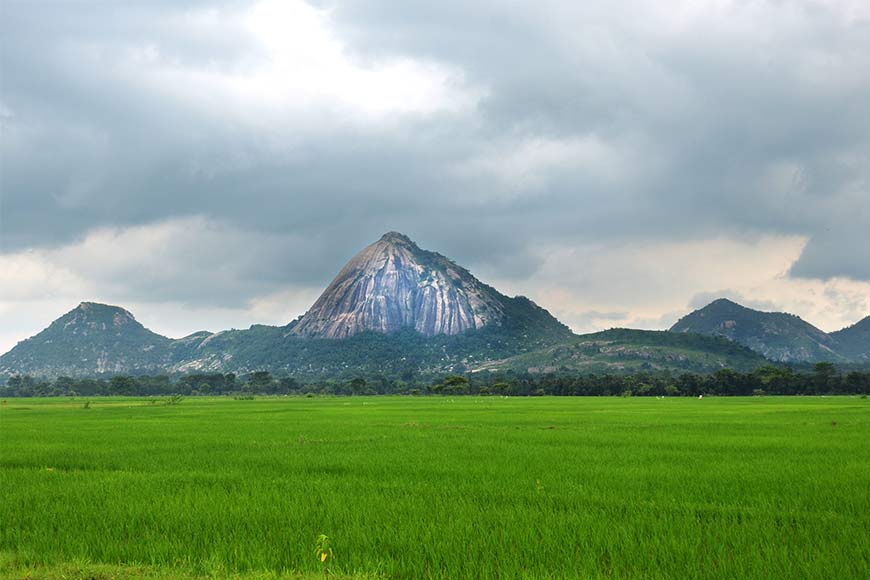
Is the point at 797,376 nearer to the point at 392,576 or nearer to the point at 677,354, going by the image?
the point at 677,354

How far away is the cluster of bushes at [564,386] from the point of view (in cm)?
10031

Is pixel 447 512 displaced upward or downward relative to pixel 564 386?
upward

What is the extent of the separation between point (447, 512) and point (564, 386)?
10645cm

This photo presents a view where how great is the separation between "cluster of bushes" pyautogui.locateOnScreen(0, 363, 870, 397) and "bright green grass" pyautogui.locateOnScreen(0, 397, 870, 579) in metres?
90.9

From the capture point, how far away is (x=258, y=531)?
29.0 ft

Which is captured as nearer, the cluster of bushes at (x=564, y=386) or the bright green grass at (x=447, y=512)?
the bright green grass at (x=447, y=512)

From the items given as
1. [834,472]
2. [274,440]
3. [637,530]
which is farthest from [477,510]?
[274,440]

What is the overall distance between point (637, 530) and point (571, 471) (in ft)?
17.1

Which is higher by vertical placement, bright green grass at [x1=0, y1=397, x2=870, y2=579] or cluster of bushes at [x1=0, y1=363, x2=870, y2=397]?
bright green grass at [x1=0, y1=397, x2=870, y2=579]

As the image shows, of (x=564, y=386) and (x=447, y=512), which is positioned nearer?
(x=447, y=512)

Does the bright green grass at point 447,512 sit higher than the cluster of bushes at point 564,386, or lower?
higher

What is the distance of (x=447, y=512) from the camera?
9680 millimetres

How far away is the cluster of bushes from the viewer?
10031cm

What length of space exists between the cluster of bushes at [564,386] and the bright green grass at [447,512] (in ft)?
298
